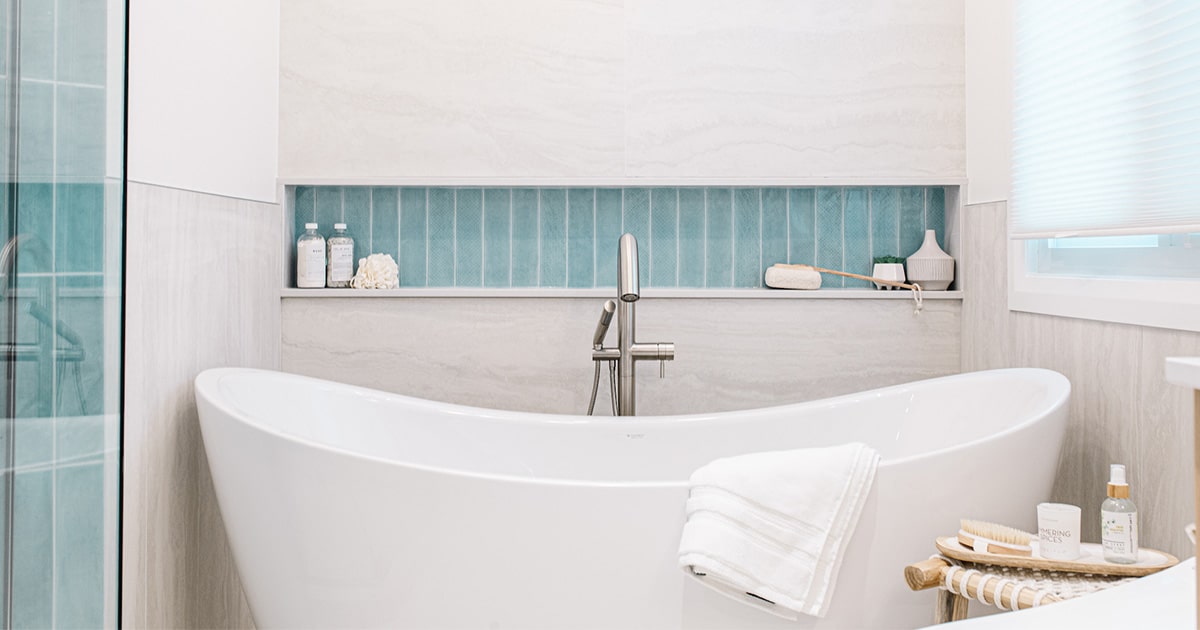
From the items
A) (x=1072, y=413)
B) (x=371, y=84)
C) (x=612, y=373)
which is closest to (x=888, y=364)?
(x=1072, y=413)

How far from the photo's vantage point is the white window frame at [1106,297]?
5.22 feet

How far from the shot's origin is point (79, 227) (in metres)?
1.23

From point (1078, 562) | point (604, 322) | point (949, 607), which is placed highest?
point (604, 322)

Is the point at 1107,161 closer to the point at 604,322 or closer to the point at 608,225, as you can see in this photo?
the point at 604,322

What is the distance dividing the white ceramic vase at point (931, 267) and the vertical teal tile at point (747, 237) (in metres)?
0.44

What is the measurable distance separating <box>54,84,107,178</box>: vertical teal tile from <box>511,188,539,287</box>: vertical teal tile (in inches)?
58.0

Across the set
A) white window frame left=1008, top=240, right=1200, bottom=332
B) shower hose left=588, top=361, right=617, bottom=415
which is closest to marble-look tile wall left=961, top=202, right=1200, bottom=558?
white window frame left=1008, top=240, right=1200, bottom=332

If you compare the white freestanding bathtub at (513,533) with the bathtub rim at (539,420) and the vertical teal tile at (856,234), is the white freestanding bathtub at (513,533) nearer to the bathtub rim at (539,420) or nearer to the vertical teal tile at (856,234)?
the bathtub rim at (539,420)

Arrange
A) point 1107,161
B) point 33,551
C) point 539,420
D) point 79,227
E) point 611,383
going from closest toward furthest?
point 33,551
point 79,227
point 1107,161
point 539,420
point 611,383

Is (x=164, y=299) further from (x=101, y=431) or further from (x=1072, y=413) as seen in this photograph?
(x=1072, y=413)

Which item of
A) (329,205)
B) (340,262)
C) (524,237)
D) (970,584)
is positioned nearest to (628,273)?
(524,237)

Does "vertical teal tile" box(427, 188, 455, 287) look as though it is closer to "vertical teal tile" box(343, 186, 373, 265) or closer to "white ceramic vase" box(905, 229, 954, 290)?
"vertical teal tile" box(343, 186, 373, 265)

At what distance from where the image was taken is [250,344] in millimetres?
2367

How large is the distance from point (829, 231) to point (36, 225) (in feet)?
6.91
